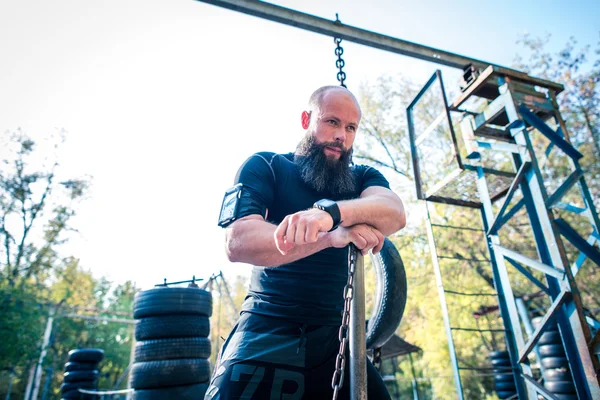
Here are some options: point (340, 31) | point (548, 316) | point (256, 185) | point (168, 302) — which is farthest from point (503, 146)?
point (168, 302)

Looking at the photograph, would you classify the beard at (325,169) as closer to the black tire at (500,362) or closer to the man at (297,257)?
the man at (297,257)

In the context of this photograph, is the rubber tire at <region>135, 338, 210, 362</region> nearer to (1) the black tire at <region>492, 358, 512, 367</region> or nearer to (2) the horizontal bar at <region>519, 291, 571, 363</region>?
(2) the horizontal bar at <region>519, 291, 571, 363</region>

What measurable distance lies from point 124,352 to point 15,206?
21.0 metres

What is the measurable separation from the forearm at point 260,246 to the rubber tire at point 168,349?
4.14m

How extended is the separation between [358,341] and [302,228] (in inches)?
18.9

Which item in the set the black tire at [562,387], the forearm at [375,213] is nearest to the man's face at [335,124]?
the forearm at [375,213]

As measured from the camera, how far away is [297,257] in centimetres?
155

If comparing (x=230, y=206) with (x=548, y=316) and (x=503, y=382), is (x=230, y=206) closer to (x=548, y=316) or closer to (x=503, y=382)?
(x=548, y=316)

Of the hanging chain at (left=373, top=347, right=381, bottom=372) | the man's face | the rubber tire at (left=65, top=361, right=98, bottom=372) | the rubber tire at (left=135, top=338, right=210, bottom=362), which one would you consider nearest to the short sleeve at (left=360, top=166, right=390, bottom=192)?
the man's face

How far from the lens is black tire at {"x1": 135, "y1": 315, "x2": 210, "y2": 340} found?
511 centimetres

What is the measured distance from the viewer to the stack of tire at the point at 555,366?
23.1ft

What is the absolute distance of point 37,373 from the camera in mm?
15797

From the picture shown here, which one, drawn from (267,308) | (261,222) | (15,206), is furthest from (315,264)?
(15,206)

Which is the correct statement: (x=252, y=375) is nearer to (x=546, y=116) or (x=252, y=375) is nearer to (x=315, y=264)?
(x=315, y=264)
